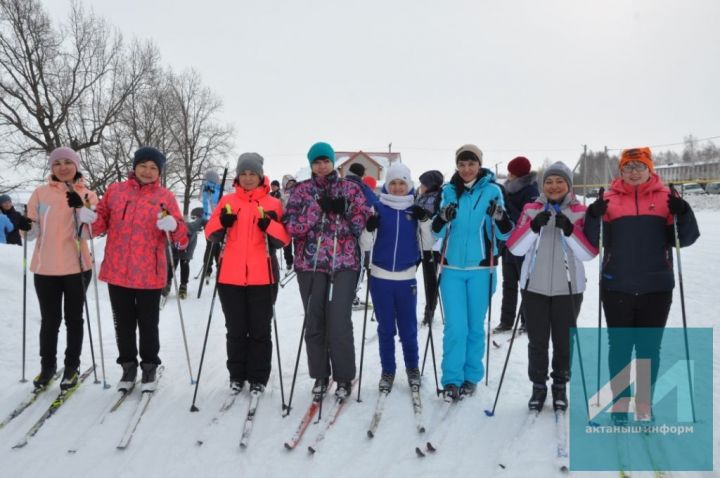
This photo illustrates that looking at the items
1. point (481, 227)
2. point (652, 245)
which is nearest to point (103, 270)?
point (481, 227)

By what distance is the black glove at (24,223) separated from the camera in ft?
12.3

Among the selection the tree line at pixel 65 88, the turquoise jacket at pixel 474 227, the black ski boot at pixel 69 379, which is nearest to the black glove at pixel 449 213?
the turquoise jacket at pixel 474 227

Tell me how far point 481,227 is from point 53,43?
21.9 m

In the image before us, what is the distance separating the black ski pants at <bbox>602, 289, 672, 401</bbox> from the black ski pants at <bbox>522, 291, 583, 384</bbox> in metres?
0.27

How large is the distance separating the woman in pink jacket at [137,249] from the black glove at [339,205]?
1412 mm

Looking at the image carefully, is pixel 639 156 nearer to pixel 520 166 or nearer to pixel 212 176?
pixel 520 166

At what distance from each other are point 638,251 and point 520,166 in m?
2.14

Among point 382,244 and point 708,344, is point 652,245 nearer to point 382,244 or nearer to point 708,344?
point 382,244

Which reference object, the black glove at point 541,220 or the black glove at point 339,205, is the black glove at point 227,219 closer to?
the black glove at point 339,205

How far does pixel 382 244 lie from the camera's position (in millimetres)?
3742

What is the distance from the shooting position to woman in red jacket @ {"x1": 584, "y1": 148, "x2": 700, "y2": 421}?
9.95ft

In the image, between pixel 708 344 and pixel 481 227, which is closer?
pixel 481 227

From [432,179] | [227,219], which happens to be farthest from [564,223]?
[432,179]

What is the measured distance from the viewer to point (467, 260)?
12.0 ft
